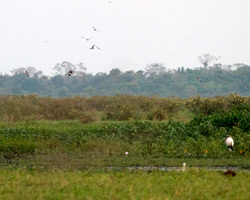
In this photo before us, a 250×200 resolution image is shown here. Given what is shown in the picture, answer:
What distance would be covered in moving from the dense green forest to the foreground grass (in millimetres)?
51838

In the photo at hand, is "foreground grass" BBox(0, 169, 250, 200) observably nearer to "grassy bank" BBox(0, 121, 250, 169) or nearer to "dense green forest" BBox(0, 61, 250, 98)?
"grassy bank" BBox(0, 121, 250, 169)

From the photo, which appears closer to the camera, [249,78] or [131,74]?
[249,78]

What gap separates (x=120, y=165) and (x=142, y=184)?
4.54 meters

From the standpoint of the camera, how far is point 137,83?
228 ft

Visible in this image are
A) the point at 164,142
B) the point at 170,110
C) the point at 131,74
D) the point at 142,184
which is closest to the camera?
the point at 142,184

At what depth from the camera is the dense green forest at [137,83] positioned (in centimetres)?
6581

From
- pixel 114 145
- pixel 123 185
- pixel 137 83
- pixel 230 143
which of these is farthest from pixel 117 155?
pixel 137 83

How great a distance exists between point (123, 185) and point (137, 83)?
5944 centimetres

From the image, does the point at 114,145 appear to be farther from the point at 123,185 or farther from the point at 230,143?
the point at 123,185

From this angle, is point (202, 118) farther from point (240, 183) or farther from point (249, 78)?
point (249, 78)

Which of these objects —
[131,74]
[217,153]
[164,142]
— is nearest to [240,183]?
[217,153]

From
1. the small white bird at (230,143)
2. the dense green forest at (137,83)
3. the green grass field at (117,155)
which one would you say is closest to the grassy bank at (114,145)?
the green grass field at (117,155)

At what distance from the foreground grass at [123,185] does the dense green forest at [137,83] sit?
51838mm

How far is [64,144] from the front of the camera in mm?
18922
